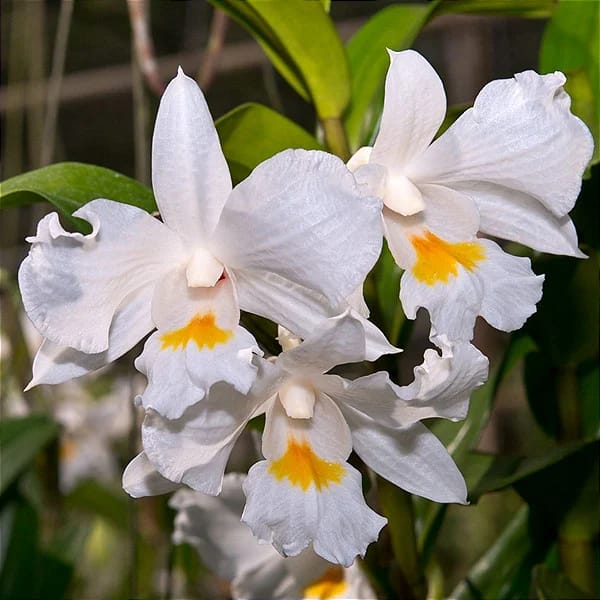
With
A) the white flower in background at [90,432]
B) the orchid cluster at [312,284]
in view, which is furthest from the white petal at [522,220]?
the white flower in background at [90,432]

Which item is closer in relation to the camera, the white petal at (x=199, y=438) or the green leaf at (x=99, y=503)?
the white petal at (x=199, y=438)

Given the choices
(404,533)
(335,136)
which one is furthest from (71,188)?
(404,533)

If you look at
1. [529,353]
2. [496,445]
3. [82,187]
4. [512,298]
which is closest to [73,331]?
[82,187]

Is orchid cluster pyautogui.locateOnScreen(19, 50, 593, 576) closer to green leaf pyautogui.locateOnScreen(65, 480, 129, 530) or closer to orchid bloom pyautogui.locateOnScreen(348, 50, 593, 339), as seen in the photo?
orchid bloom pyautogui.locateOnScreen(348, 50, 593, 339)

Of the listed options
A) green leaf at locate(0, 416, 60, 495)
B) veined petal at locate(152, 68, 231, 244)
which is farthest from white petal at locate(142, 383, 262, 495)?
green leaf at locate(0, 416, 60, 495)

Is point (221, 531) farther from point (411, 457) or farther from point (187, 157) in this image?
point (187, 157)

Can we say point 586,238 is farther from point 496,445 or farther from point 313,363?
point 496,445

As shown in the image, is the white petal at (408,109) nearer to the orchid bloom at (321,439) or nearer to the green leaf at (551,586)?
the orchid bloom at (321,439)
